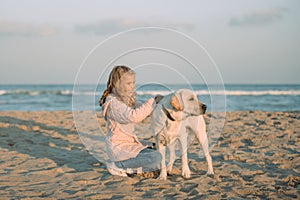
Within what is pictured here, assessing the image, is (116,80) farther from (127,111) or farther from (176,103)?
(176,103)

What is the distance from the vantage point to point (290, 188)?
406 centimetres

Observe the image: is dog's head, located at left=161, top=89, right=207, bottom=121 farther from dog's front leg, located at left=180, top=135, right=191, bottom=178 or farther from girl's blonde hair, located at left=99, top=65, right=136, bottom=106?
girl's blonde hair, located at left=99, top=65, right=136, bottom=106

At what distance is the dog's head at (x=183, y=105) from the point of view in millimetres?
4129

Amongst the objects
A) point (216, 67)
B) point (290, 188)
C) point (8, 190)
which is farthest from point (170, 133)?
point (8, 190)

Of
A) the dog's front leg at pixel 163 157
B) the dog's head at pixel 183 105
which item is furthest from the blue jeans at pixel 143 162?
the dog's head at pixel 183 105

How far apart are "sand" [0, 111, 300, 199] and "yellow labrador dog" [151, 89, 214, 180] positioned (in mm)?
443

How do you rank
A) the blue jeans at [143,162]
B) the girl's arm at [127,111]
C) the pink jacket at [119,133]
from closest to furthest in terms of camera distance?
the girl's arm at [127,111] < the pink jacket at [119,133] < the blue jeans at [143,162]

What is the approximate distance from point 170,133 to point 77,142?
392 centimetres

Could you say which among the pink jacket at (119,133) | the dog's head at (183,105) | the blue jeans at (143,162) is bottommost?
the blue jeans at (143,162)

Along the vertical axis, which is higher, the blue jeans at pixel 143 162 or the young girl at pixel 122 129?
the young girl at pixel 122 129

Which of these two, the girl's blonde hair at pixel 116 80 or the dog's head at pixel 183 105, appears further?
the girl's blonde hair at pixel 116 80

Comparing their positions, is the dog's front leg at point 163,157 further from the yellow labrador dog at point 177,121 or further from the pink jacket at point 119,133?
the pink jacket at point 119,133

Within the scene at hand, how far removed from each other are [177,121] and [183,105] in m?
0.23

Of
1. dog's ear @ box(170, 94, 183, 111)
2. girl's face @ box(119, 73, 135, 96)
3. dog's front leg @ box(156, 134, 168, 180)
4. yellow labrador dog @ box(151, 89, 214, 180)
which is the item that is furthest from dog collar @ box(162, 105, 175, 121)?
girl's face @ box(119, 73, 135, 96)
